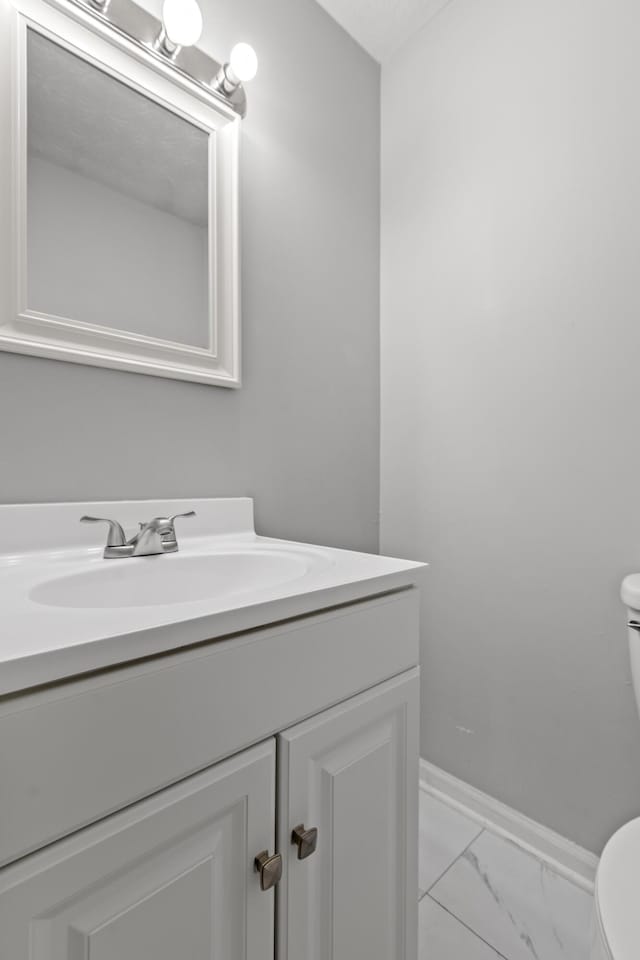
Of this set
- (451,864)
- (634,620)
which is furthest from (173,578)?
(451,864)

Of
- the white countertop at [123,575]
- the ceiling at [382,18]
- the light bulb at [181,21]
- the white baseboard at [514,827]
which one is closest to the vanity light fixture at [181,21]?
the light bulb at [181,21]

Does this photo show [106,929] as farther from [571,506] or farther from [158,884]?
[571,506]

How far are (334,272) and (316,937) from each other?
1.42 meters

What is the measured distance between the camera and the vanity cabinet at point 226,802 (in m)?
0.40

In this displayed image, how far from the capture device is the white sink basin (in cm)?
73

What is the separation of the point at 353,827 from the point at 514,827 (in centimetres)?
78

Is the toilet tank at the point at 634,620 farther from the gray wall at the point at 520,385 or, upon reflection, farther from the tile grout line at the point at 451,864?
the tile grout line at the point at 451,864

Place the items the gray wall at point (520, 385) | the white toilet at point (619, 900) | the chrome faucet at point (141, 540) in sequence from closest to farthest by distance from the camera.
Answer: the white toilet at point (619, 900) < the chrome faucet at point (141, 540) < the gray wall at point (520, 385)

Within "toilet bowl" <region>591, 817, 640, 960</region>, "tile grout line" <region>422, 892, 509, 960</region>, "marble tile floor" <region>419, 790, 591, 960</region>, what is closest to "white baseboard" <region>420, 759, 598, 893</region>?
"marble tile floor" <region>419, 790, 591, 960</region>

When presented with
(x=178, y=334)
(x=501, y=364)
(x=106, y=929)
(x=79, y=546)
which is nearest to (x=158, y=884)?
(x=106, y=929)

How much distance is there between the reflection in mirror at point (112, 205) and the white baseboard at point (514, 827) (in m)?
1.34

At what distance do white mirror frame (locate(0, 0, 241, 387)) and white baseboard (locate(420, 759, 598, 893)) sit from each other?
1239mm

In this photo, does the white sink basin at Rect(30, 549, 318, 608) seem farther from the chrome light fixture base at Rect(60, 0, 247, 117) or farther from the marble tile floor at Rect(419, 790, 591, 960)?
the chrome light fixture base at Rect(60, 0, 247, 117)

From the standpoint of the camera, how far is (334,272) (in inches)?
53.7
